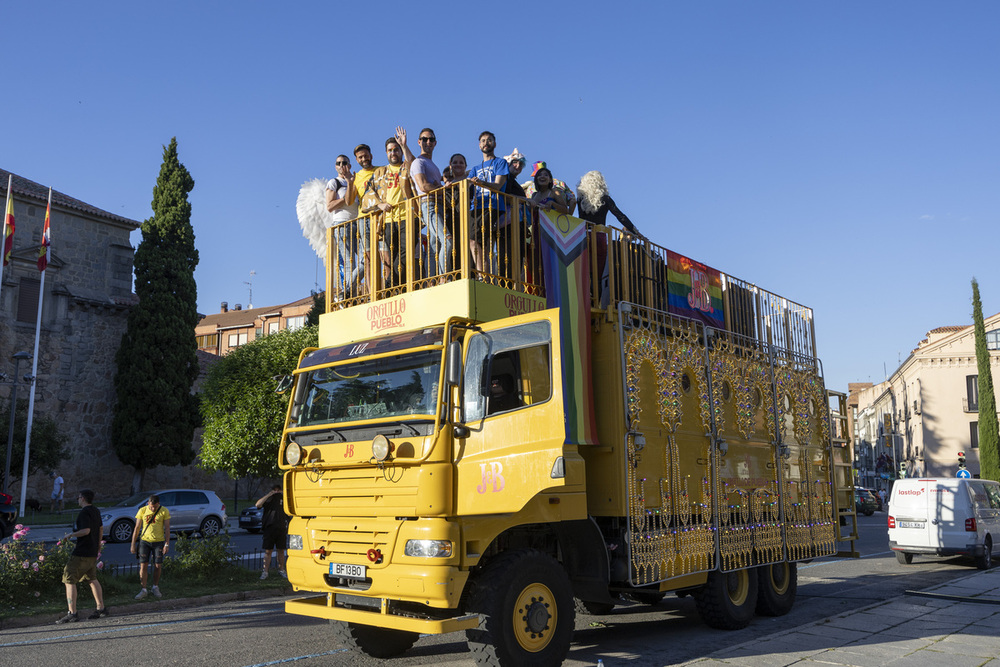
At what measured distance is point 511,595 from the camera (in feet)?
20.8

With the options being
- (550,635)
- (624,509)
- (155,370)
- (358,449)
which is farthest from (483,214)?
(155,370)

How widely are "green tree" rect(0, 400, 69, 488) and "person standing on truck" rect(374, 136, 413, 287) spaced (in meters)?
26.6

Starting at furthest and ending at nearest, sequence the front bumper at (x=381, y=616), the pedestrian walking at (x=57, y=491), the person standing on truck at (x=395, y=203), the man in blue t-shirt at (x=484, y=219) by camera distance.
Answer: the pedestrian walking at (x=57, y=491) < the person standing on truck at (x=395, y=203) < the man in blue t-shirt at (x=484, y=219) < the front bumper at (x=381, y=616)

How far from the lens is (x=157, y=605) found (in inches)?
434

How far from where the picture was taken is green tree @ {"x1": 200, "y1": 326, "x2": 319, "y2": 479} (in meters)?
18.8

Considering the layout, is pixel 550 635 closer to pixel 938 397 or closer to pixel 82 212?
pixel 82 212

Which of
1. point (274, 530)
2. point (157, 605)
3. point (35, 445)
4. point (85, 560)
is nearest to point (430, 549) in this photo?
point (85, 560)

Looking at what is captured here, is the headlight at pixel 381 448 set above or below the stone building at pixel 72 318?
below

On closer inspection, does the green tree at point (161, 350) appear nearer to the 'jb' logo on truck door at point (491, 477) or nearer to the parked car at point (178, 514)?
the parked car at point (178, 514)

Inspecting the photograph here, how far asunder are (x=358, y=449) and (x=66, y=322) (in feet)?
111

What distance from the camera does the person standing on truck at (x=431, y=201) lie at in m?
7.51

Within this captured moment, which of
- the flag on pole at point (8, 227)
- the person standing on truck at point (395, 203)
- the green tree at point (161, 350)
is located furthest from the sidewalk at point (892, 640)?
the green tree at point (161, 350)

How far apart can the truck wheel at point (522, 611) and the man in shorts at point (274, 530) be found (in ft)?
24.9

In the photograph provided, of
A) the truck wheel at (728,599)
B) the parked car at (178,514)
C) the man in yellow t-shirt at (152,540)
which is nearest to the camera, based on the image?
the truck wheel at (728,599)
